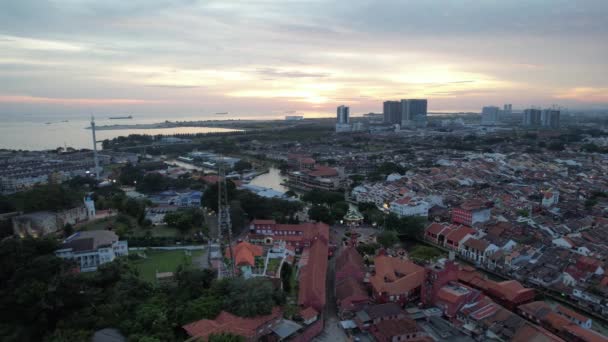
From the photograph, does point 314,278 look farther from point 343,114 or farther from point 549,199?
point 343,114

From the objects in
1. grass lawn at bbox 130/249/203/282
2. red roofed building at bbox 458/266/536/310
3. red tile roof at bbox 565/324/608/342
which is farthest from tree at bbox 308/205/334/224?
red tile roof at bbox 565/324/608/342

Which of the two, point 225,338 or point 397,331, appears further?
point 397,331

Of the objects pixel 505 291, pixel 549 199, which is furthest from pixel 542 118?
pixel 505 291

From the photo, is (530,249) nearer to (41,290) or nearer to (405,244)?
(405,244)

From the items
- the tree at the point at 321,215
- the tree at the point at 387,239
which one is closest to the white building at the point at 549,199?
the tree at the point at 387,239

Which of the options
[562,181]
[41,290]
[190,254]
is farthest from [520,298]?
[562,181]

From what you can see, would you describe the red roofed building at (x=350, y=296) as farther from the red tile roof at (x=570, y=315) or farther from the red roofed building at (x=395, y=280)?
the red tile roof at (x=570, y=315)
